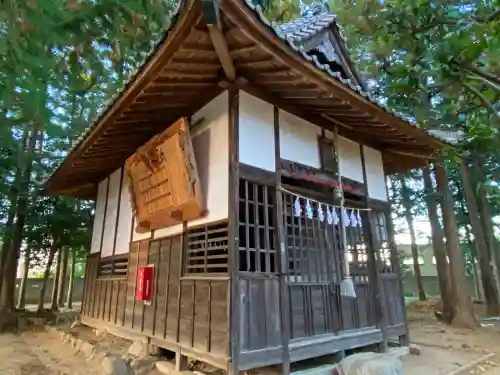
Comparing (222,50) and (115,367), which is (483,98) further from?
(115,367)

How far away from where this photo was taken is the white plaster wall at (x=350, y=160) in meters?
6.48

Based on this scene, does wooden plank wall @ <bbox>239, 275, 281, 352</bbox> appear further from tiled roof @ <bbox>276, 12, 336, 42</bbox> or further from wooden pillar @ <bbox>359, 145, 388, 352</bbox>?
tiled roof @ <bbox>276, 12, 336, 42</bbox>

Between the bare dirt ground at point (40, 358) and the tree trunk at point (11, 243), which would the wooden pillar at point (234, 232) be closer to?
the bare dirt ground at point (40, 358)

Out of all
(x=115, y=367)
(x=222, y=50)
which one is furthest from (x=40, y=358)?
(x=222, y=50)

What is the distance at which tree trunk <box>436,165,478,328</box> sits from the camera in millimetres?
10086

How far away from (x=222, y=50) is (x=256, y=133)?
4.88 feet

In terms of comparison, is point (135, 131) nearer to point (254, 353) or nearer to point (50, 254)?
point (254, 353)

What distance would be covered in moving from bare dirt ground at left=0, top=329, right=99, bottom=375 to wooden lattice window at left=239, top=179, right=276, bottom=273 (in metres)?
3.33

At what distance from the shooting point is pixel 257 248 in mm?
4758

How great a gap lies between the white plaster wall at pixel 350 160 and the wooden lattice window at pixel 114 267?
5.09m

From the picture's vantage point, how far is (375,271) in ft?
21.0

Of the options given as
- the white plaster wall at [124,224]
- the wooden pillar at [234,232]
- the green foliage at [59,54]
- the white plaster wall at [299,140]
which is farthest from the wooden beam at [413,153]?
the white plaster wall at [124,224]

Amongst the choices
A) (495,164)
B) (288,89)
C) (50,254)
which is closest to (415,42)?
(288,89)

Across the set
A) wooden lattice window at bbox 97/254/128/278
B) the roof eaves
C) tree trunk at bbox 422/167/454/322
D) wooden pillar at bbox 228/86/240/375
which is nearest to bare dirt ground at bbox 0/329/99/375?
wooden lattice window at bbox 97/254/128/278
